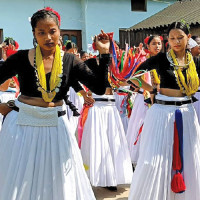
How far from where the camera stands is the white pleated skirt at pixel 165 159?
3311mm

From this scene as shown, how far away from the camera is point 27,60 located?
2695mm

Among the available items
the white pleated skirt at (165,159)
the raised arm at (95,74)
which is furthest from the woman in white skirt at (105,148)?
the raised arm at (95,74)

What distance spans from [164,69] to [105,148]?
5.07 ft

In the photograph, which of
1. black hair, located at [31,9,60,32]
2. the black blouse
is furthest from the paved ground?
black hair, located at [31,9,60,32]

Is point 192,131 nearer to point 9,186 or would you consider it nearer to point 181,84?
point 181,84

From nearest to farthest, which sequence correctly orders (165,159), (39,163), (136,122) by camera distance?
(39,163) < (165,159) < (136,122)

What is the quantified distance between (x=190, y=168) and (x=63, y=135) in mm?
1368

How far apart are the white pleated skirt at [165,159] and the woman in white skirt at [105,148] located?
3.53ft

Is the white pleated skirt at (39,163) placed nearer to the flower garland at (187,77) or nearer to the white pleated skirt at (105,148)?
the flower garland at (187,77)

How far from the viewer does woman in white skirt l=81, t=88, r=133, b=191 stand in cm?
452

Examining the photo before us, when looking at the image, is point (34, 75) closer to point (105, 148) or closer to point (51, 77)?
point (51, 77)

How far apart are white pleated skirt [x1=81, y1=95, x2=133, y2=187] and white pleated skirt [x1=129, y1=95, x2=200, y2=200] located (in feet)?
3.54

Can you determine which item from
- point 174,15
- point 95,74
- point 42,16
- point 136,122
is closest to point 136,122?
point 136,122

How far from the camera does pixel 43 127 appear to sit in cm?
268
